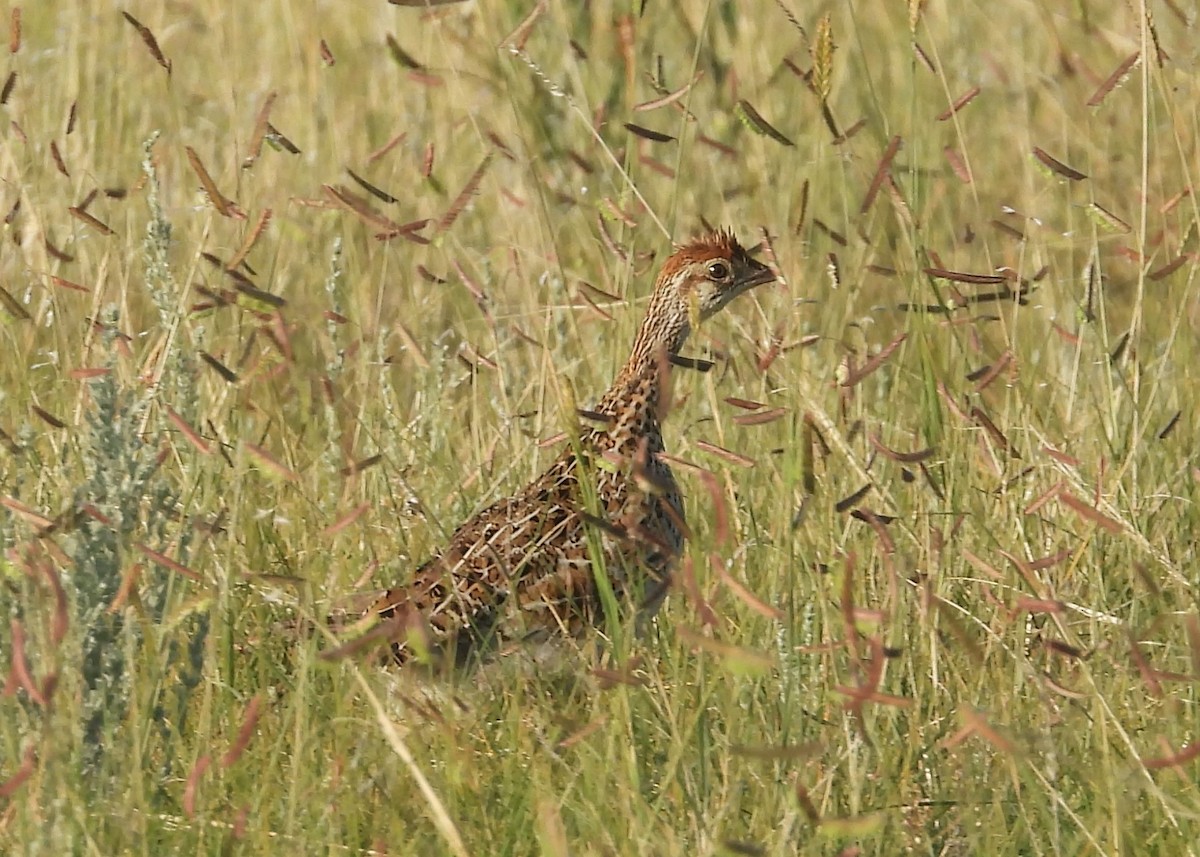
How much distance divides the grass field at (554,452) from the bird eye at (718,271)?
0.21 metres

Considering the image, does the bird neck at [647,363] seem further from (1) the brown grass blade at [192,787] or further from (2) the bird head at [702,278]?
(1) the brown grass blade at [192,787]

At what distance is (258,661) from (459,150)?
3.46 m

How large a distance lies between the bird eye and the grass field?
0.69ft

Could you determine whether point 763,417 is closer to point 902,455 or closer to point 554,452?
point 902,455

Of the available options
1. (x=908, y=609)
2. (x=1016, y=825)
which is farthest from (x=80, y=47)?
(x=1016, y=825)

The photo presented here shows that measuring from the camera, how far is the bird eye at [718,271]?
452cm

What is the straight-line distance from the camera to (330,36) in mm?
7680

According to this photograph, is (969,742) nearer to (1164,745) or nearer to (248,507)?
(1164,745)

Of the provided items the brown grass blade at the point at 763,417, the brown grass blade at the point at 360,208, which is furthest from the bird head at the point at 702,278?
the brown grass blade at the point at 763,417

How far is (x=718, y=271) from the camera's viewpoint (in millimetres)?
4531

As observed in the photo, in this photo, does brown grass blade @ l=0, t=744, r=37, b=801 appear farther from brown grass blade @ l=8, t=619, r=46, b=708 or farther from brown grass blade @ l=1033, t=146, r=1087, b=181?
brown grass blade @ l=1033, t=146, r=1087, b=181

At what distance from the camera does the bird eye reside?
14.8ft

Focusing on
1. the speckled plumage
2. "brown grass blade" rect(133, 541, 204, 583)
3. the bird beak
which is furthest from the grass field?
the bird beak

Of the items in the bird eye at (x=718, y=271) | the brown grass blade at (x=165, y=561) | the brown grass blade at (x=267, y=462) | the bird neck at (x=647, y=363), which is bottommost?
the brown grass blade at (x=165, y=561)
